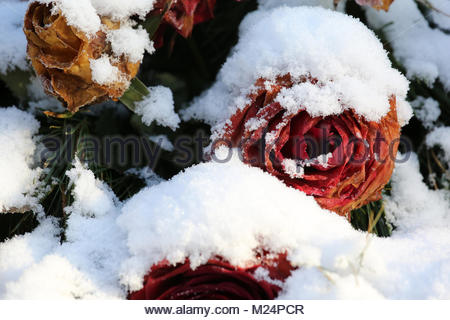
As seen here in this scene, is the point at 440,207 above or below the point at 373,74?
below

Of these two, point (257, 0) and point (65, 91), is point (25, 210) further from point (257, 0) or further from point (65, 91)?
point (257, 0)

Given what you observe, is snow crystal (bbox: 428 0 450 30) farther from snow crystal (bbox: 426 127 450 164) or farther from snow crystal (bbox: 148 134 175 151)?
snow crystal (bbox: 148 134 175 151)

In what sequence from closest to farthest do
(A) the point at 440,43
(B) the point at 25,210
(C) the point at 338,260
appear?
(C) the point at 338,260 → (B) the point at 25,210 → (A) the point at 440,43

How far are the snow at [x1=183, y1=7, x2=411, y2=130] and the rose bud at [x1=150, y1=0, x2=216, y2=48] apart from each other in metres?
0.06

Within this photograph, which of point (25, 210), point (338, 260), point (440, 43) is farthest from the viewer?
point (440, 43)

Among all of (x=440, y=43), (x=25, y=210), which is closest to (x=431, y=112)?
(x=440, y=43)

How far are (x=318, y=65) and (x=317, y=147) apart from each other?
7cm

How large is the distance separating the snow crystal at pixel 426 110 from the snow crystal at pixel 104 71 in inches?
12.8

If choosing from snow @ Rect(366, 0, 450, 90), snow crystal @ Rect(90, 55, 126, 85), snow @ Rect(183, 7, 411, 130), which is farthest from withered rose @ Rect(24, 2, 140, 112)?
snow @ Rect(366, 0, 450, 90)

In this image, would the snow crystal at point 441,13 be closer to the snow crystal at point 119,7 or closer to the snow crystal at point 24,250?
the snow crystal at point 119,7

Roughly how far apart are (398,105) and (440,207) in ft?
0.44

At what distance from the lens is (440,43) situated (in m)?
0.48

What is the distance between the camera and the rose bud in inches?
15.5

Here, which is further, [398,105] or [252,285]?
[398,105]
